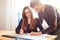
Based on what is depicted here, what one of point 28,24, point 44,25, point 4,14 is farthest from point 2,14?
point 44,25

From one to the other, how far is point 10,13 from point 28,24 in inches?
9.5

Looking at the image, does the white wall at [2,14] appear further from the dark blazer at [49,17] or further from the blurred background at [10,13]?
the dark blazer at [49,17]

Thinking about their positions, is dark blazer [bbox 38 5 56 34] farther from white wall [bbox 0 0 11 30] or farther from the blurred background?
white wall [bbox 0 0 11 30]

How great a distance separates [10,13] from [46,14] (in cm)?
41

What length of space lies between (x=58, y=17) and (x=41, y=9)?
0.20 metres

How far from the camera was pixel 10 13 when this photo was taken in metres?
1.51

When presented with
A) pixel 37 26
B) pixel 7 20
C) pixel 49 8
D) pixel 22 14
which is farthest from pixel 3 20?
pixel 49 8

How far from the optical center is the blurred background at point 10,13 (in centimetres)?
148

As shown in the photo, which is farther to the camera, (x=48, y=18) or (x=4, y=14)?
(x=4, y=14)

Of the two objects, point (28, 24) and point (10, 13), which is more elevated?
point (10, 13)

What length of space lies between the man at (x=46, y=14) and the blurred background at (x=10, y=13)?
99 millimetres

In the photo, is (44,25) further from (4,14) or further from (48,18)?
(4,14)

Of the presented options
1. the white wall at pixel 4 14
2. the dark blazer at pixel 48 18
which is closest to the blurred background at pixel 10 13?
the white wall at pixel 4 14

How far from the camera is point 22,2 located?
57.6 inches
